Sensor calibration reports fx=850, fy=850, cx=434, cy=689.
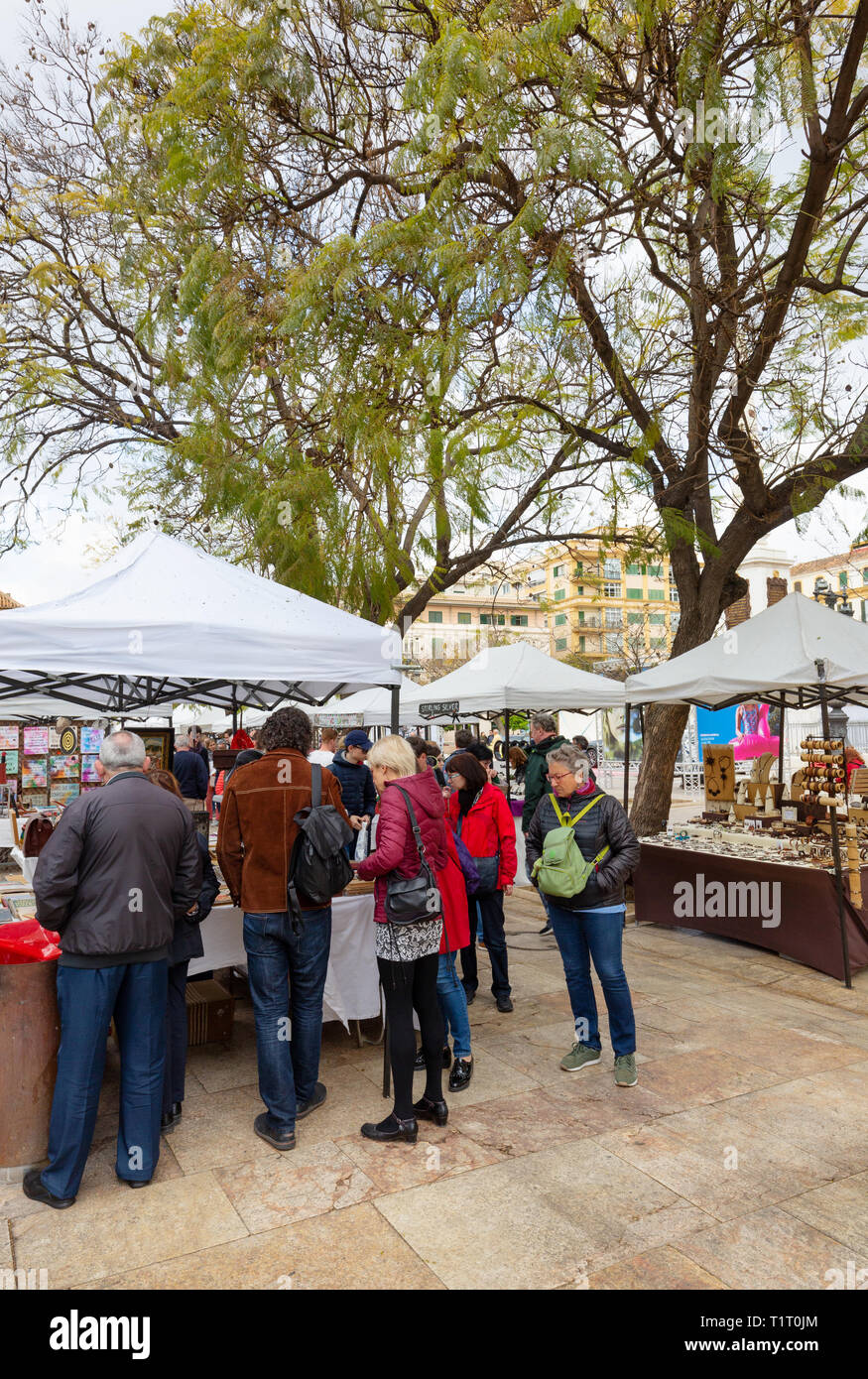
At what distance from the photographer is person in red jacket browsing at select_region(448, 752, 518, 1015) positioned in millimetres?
5500

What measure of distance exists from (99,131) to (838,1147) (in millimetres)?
11358

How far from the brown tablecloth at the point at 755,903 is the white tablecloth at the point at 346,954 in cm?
375

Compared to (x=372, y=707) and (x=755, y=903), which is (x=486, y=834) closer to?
(x=755, y=903)

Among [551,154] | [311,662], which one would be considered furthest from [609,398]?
[311,662]

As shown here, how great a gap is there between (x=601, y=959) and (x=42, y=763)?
6.97 m

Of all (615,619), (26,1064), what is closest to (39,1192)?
(26,1064)

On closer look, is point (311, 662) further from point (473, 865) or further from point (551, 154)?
point (551, 154)

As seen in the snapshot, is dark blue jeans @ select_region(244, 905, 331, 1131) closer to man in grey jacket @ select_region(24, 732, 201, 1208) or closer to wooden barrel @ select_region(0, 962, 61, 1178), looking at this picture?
man in grey jacket @ select_region(24, 732, 201, 1208)

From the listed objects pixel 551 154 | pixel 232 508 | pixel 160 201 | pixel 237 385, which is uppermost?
pixel 160 201

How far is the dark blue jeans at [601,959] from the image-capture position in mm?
4406

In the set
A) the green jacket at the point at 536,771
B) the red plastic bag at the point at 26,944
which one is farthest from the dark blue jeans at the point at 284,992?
the green jacket at the point at 536,771

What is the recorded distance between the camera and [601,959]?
442cm

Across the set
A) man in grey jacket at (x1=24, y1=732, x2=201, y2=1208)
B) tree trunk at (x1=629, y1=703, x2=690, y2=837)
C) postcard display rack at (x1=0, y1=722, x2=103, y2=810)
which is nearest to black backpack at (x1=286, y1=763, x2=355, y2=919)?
man in grey jacket at (x1=24, y1=732, x2=201, y2=1208)
